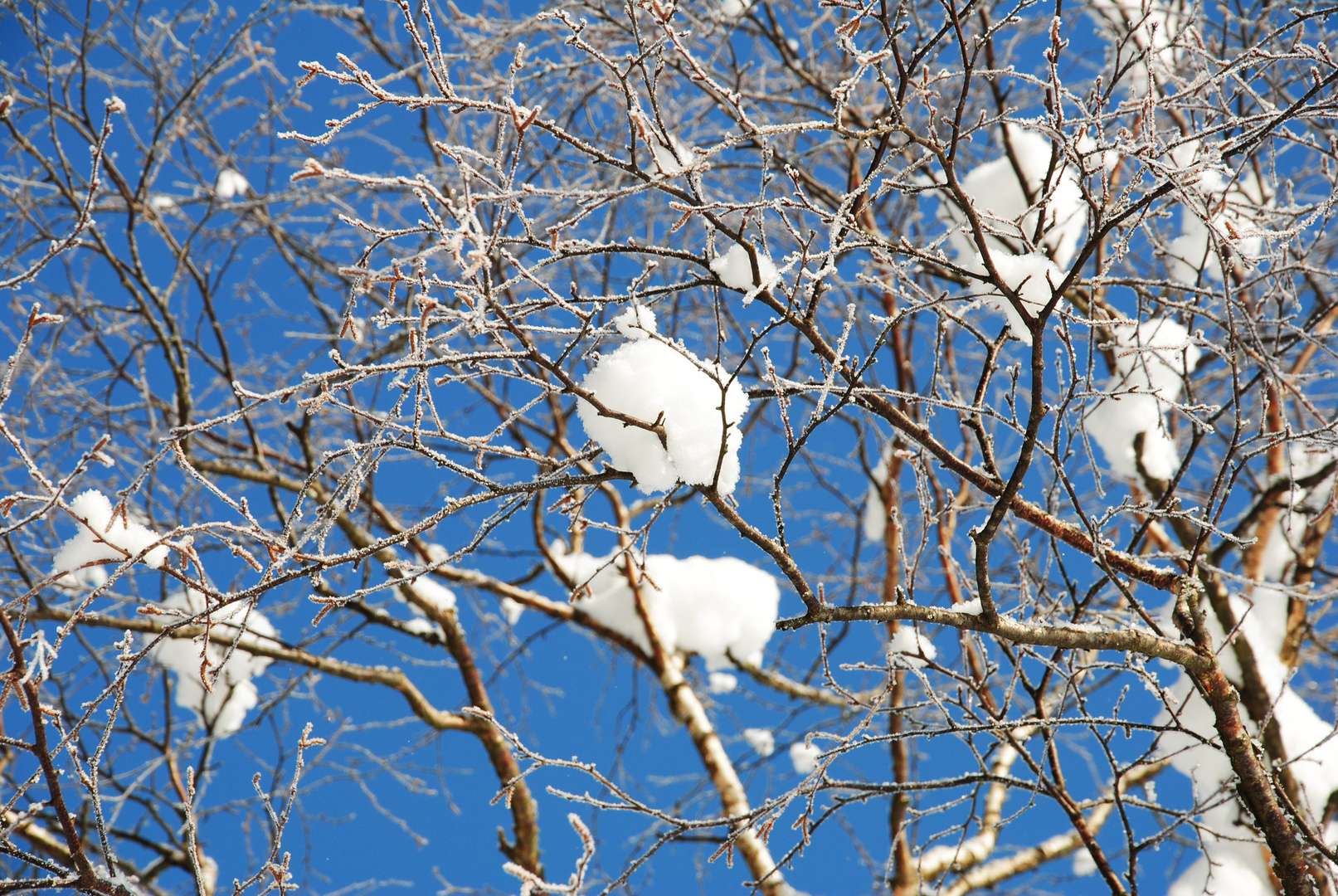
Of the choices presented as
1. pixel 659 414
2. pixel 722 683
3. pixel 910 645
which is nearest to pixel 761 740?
pixel 722 683

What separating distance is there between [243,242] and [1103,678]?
3.61 meters

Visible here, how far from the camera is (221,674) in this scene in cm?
321

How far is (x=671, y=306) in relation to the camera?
353 centimetres

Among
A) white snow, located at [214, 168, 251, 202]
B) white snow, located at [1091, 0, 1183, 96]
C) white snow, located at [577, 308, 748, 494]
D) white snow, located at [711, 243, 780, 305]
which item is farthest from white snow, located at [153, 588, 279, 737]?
white snow, located at [1091, 0, 1183, 96]

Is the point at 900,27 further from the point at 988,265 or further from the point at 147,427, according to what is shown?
the point at 147,427

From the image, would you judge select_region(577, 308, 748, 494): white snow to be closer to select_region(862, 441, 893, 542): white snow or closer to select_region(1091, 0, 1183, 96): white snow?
select_region(1091, 0, 1183, 96): white snow

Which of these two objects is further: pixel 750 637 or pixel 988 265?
pixel 750 637

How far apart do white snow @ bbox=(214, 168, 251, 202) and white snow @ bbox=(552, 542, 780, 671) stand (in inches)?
71.2

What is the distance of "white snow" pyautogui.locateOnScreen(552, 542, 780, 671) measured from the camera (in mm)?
3432

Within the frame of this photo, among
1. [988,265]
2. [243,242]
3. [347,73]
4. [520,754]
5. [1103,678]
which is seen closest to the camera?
[347,73]

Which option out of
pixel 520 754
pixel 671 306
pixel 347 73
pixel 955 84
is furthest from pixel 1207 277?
pixel 347 73

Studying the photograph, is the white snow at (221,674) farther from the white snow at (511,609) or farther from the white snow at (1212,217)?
the white snow at (1212,217)

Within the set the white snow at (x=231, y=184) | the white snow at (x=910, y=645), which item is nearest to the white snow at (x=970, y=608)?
the white snow at (x=910, y=645)

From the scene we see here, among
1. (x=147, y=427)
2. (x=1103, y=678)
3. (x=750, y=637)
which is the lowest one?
(x=1103, y=678)
